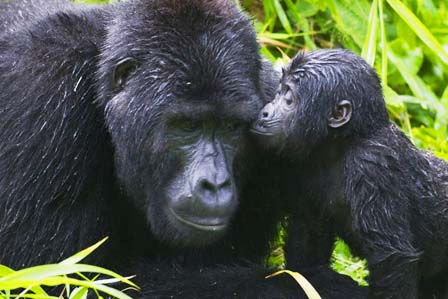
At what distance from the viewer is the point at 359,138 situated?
5.04 metres

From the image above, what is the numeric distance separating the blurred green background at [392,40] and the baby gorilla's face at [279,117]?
2167mm

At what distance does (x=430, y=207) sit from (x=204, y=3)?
1404mm

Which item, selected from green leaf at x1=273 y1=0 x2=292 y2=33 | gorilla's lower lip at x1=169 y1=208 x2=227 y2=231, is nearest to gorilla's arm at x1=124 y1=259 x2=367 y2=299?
gorilla's lower lip at x1=169 y1=208 x2=227 y2=231

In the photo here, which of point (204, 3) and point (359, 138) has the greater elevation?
A: point (204, 3)

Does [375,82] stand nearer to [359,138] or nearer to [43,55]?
[359,138]

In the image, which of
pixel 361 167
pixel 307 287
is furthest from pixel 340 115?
pixel 307 287

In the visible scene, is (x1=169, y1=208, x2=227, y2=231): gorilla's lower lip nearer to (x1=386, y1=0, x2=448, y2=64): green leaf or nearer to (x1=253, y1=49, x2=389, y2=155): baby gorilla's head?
(x1=253, y1=49, x2=389, y2=155): baby gorilla's head

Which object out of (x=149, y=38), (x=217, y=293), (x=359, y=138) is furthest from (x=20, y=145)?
(x=359, y=138)

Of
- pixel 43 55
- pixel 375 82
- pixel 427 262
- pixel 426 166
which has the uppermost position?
pixel 43 55

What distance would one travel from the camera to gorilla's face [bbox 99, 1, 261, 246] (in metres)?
4.95

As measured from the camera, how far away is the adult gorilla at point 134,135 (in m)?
5.01

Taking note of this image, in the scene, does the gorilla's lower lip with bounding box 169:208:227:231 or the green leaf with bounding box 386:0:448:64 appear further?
the green leaf with bounding box 386:0:448:64

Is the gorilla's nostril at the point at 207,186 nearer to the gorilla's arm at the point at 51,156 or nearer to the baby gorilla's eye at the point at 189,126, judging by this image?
the baby gorilla's eye at the point at 189,126

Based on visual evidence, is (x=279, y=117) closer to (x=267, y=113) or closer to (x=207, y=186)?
(x=267, y=113)
